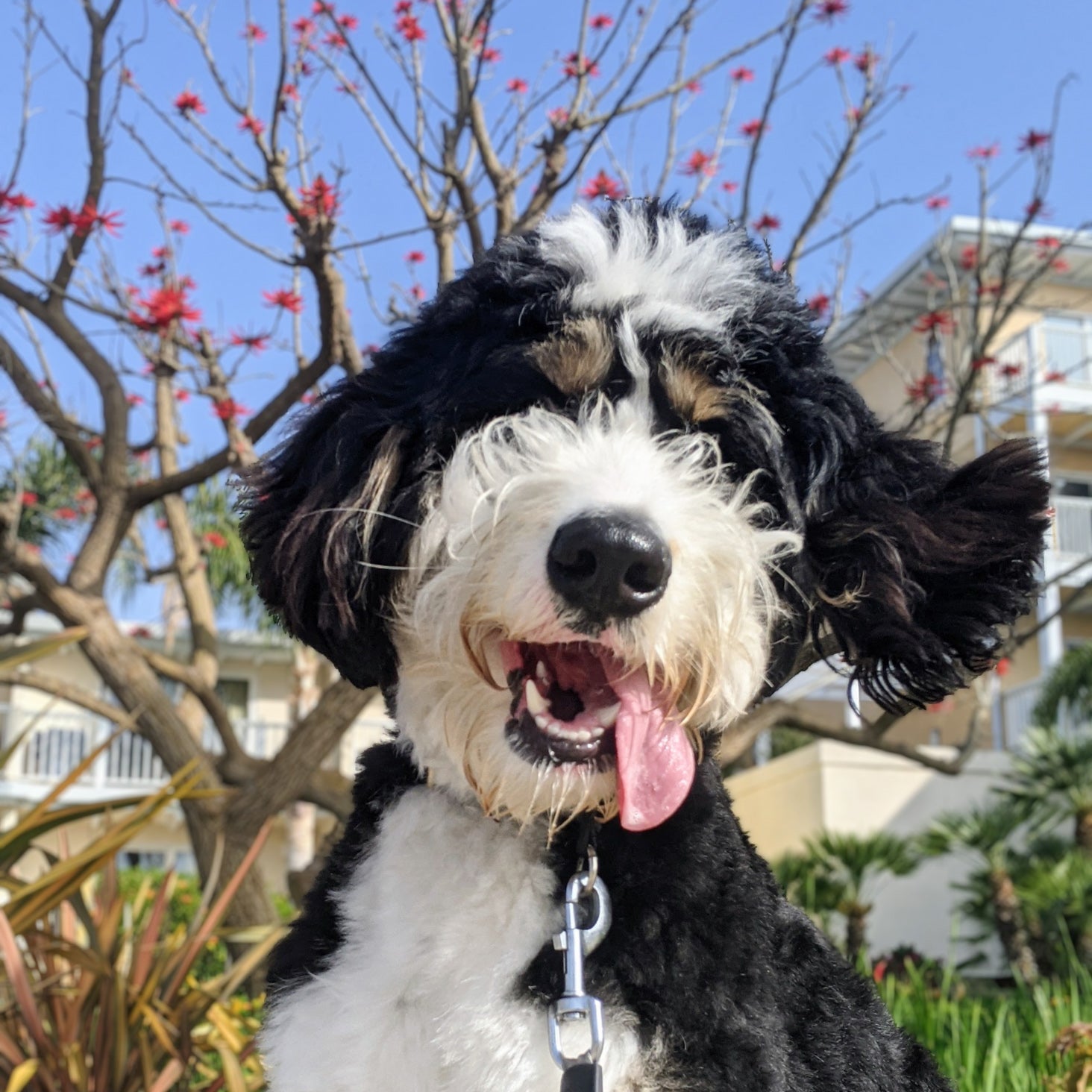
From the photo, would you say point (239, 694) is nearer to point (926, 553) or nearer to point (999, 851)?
point (999, 851)

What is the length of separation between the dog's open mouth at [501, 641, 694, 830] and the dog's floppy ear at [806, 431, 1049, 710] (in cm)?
33

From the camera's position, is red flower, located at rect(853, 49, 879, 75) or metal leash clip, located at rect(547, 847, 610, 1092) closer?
metal leash clip, located at rect(547, 847, 610, 1092)

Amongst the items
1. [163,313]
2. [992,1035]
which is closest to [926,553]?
[992,1035]

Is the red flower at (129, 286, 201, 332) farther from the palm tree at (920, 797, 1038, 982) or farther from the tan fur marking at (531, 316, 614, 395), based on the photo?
the palm tree at (920, 797, 1038, 982)

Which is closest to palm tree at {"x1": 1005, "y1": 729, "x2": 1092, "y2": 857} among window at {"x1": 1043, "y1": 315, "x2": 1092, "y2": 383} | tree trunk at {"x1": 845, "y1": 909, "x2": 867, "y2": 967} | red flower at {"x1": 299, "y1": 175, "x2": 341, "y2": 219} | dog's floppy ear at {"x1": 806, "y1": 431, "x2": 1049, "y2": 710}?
Result: tree trunk at {"x1": 845, "y1": 909, "x2": 867, "y2": 967}

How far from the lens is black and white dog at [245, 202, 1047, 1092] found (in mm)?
1527

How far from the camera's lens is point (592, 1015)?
1.46m

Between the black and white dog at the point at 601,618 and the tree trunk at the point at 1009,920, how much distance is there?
8.44m

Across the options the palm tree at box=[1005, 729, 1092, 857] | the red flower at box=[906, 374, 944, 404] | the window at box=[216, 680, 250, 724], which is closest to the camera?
the red flower at box=[906, 374, 944, 404]

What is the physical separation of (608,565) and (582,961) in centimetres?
50

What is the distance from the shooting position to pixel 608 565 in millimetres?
1440

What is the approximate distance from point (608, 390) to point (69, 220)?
408cm

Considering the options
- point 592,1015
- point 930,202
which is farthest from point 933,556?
point 930,202

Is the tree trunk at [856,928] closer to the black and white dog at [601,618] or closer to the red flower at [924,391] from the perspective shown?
the red flower at [924,391]
